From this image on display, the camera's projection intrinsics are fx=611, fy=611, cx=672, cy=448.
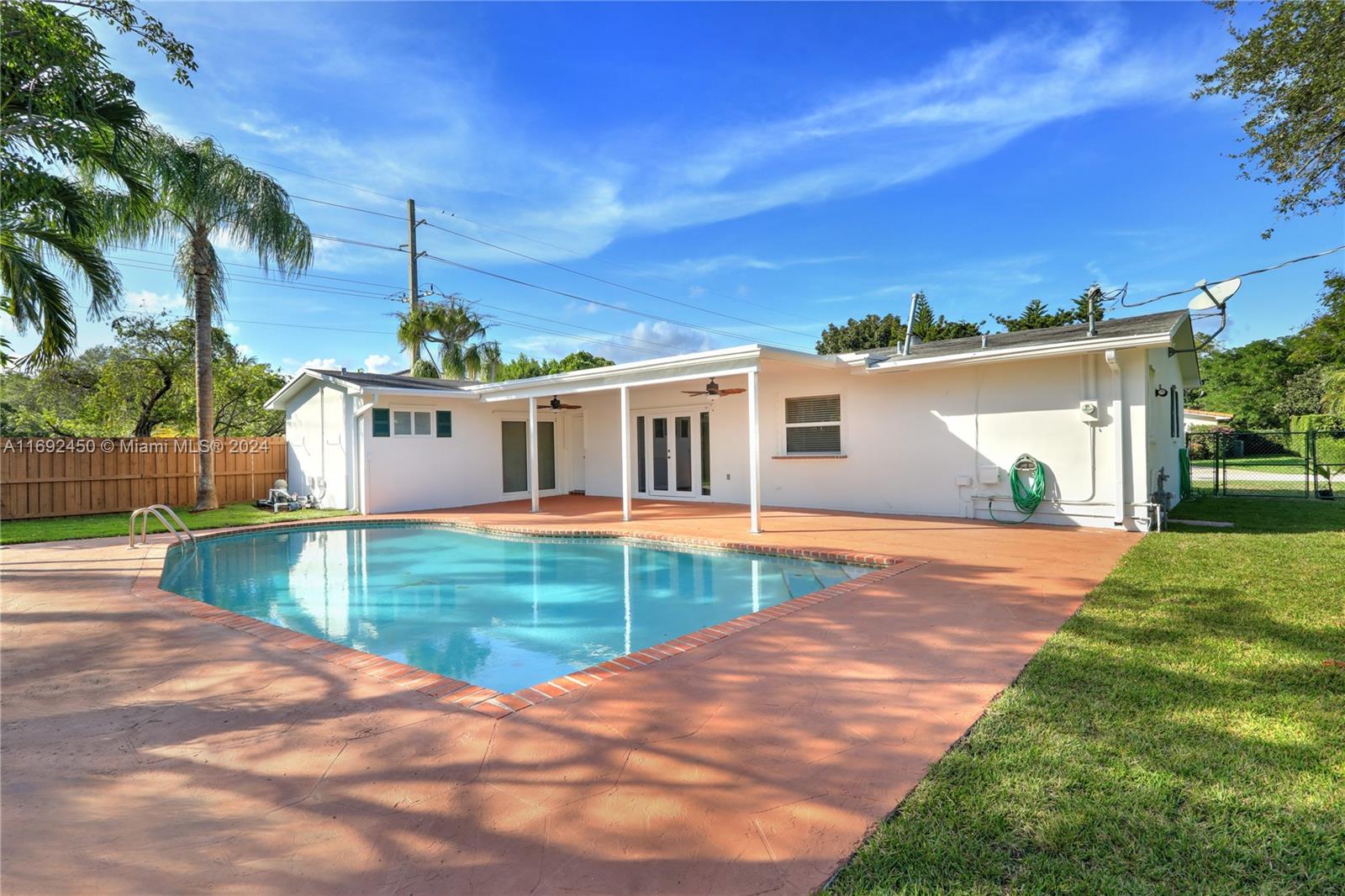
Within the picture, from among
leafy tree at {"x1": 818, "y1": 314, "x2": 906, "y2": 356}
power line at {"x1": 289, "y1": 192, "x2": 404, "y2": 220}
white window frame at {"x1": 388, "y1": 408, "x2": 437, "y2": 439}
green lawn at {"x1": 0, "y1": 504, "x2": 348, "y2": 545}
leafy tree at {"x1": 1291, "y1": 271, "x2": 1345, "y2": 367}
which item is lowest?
green lawn at {"x1": 0, "y1": 504, "x2": 348, "y2": 545}

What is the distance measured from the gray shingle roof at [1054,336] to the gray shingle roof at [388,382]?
10.2 metres

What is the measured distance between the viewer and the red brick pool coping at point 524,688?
3.59 metres

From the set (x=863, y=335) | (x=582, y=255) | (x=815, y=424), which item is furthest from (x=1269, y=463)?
(x=582, y=255)

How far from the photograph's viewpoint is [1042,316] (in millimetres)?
29203

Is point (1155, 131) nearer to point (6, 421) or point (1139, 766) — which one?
point (1139, 766)

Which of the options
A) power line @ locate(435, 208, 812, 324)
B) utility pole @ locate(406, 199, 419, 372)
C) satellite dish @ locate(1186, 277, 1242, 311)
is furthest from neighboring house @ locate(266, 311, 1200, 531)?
power line @ locate(435, 208, 812, 324)

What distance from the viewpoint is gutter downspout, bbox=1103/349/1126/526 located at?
901 centimetres

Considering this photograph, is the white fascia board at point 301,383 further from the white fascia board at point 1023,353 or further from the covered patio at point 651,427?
the white fascia board at point 1023,353

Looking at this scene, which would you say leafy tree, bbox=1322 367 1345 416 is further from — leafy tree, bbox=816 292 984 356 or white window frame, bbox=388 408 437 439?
white window frame, bbox=388 408 437 439

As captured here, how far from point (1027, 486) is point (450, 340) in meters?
20.5

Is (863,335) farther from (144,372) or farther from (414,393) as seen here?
(144,372)

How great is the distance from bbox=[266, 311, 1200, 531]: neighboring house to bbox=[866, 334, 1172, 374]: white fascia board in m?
0.03

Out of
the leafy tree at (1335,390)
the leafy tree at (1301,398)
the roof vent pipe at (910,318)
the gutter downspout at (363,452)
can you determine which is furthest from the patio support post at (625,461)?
the leafy tree at (1301,398)

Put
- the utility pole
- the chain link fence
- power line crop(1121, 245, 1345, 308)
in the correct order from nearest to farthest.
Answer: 1. power line crop(1121, 245, 1345, 308)
2. the chain link fence
3. the utility pole
